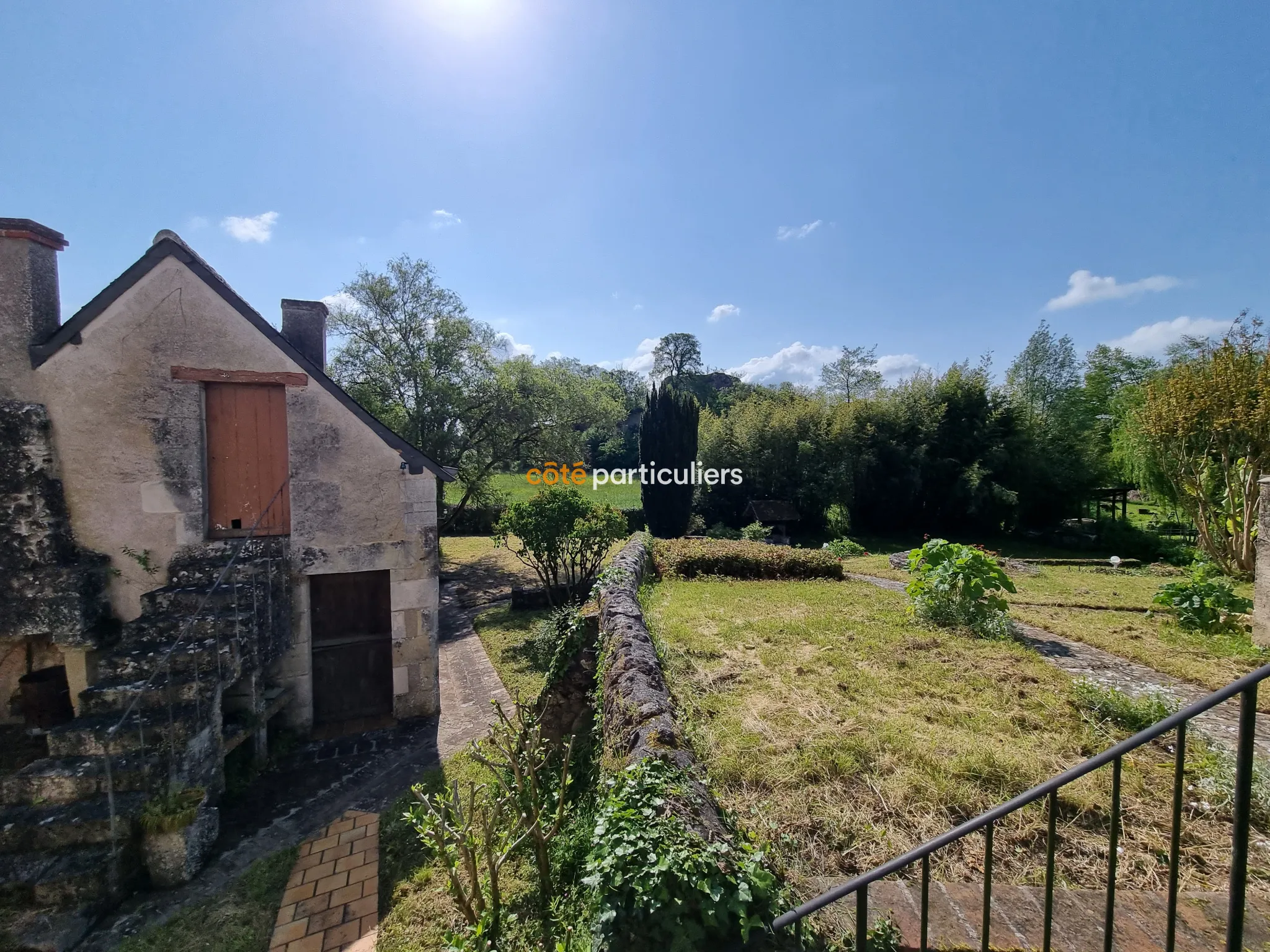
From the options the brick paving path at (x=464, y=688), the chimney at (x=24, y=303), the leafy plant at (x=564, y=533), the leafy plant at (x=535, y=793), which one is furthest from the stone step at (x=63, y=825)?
Result: the leafy plant at (x=564, y=533)

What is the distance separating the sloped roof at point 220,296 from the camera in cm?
590

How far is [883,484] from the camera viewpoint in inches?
875

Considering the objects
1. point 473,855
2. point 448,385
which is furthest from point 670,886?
point 448,385

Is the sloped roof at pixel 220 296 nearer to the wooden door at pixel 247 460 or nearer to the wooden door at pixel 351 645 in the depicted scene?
the wooden door at pixel 247 460

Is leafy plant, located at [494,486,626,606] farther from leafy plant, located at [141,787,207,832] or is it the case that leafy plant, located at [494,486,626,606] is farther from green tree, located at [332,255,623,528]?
leafy plant, located at [141,787,207,832]

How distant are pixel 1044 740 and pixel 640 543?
331 inches

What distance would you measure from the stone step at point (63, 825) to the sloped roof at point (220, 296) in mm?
4083

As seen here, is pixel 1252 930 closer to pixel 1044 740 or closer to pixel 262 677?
pixel 1044 740

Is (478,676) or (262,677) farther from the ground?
(262,677)

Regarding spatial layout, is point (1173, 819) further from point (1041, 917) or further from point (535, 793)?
point (535, 793)

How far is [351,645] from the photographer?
716cm

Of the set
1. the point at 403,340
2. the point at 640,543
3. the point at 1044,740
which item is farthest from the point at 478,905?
the point at 403,340

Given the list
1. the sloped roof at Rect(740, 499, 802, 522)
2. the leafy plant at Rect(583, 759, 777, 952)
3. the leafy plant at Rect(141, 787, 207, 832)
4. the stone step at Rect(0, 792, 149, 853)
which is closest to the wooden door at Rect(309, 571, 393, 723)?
the leafy plant at Rect(141, 787, 207, 832)

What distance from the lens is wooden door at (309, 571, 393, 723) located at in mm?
7008
